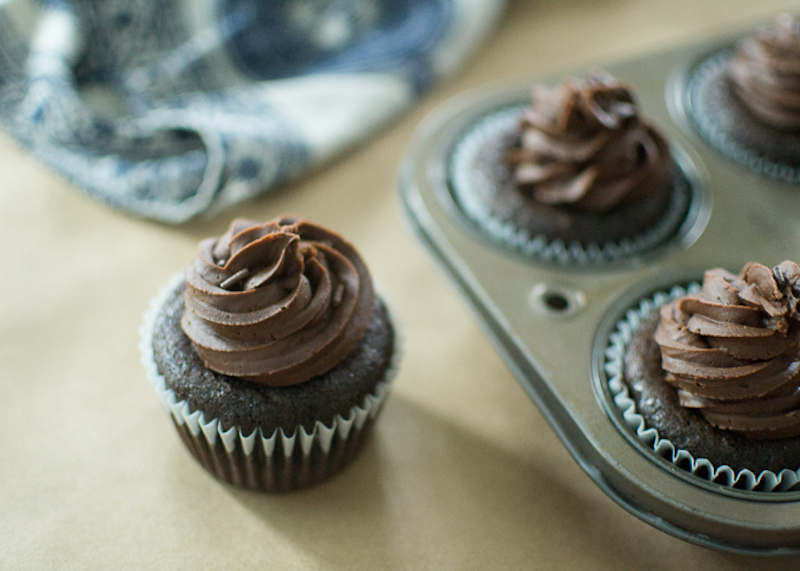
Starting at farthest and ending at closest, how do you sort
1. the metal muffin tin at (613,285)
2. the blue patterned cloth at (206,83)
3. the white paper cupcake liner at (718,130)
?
the blue patterned cloth at (206,83), the white paper cupcake liner at (718,130), the metal muffin tin at (613,285)

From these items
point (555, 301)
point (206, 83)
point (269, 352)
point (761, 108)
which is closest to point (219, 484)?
point (269, 352)

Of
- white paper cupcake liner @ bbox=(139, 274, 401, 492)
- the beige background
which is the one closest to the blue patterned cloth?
the beige background

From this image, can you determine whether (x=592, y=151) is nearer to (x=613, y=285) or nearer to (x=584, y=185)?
(x=584, y=185)

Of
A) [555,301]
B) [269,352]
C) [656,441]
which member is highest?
[269,352]

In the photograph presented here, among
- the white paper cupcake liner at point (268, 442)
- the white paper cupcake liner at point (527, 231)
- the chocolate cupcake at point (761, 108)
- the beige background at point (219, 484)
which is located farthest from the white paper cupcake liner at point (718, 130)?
the white paper cupcake liner at point (268, 442)

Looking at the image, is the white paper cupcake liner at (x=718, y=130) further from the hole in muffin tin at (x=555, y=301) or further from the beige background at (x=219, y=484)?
the beige background at (x=219, y=484)

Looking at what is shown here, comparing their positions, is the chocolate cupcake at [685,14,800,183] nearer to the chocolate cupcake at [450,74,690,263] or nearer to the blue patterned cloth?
the chocolate cupcake at [450,74,690,263]
